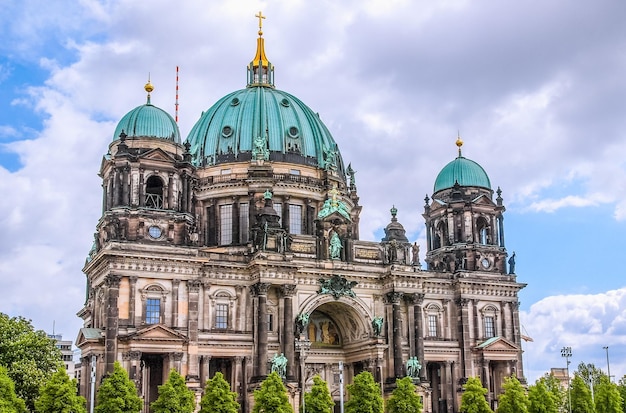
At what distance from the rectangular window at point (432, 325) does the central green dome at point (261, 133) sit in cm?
1887

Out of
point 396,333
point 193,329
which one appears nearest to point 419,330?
point 396,333

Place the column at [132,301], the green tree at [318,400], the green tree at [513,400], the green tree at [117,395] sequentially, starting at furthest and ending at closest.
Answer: the green tree at [513,400], the column at [132,301], the green tree at [318,400], the green tree at [117,395]

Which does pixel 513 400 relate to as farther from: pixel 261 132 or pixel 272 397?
pixel 261 132

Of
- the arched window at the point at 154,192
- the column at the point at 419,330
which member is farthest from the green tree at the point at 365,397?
the arched window at the point at 154,192

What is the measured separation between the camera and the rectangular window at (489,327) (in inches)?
3282

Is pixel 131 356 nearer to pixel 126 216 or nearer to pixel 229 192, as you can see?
pixel 126 216

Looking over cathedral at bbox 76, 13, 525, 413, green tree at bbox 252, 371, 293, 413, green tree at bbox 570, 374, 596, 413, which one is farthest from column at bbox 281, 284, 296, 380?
green tree at bbox 570, 374, 596, 413

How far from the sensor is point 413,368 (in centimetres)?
7575

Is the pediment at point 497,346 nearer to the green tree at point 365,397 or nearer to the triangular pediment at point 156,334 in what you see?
the green tree at point 365,397

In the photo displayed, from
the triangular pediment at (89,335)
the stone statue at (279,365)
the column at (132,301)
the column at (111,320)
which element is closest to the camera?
the column at (111,320)

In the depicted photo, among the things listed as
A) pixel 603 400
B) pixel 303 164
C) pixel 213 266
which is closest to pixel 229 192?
pixel 303 164

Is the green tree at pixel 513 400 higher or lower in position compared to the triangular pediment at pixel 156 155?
lower

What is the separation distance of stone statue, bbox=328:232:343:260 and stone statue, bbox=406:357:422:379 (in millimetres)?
11301

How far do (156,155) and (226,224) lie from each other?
50.7ft
